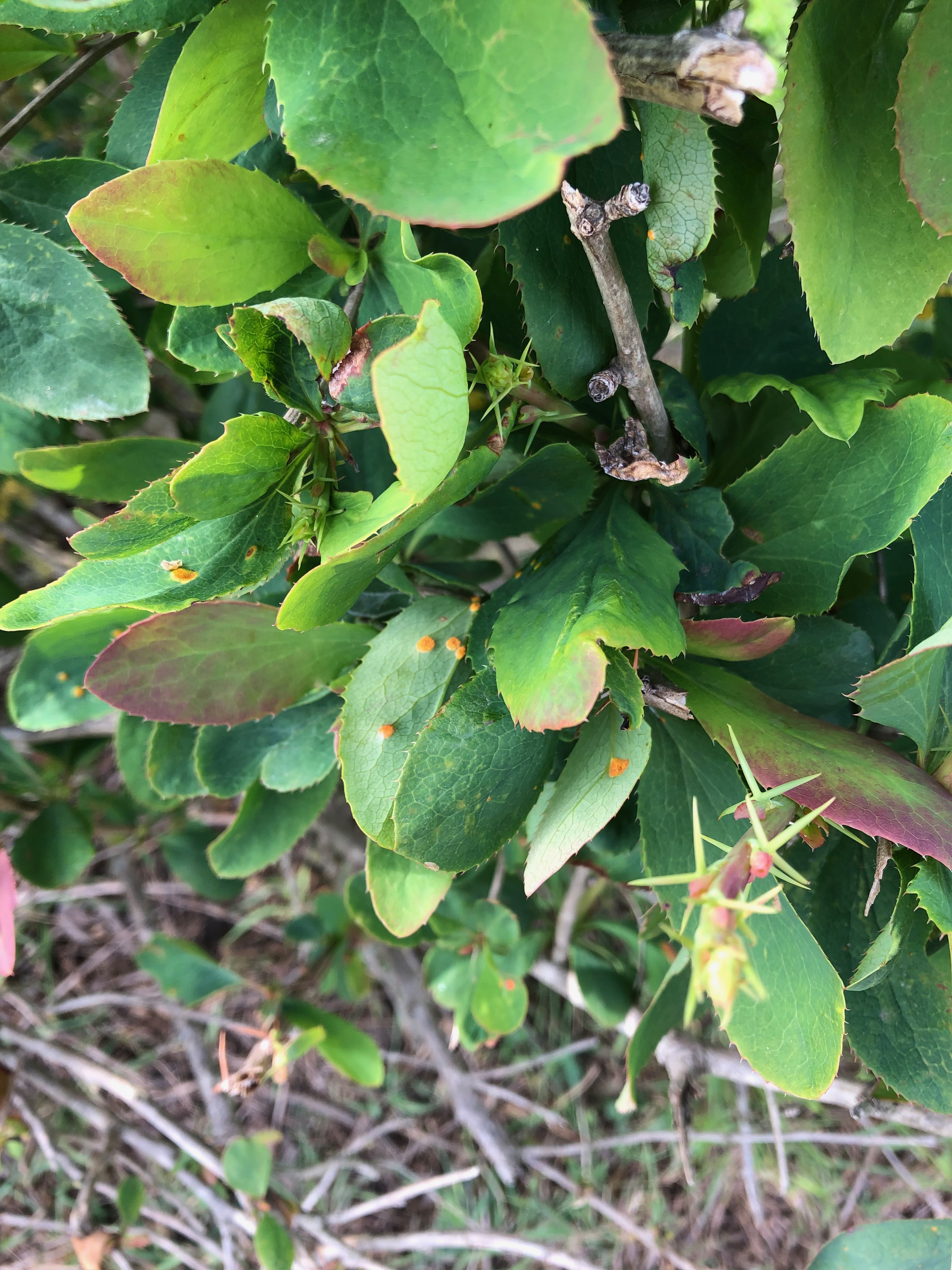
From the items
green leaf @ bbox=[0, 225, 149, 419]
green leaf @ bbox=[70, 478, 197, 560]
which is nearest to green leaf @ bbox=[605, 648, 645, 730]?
green leaf @ bbox=[70, 478, 197, 560]

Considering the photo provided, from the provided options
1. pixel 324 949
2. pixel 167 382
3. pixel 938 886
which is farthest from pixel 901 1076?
pixel 167 382

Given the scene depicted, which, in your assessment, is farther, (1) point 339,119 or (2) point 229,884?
(2) point 229,884

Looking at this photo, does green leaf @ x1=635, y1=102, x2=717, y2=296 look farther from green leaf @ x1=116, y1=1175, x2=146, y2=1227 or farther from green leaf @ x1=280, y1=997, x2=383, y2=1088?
green leaf @ x1=116, y1=1175, x2=146, y2=1227

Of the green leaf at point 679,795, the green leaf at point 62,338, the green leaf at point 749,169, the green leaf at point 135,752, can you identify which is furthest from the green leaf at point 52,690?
the green leaf at point 749,169

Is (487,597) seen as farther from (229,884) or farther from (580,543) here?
(229,884)

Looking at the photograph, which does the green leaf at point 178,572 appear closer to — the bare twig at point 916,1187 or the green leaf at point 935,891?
the green leaf at point 935,891

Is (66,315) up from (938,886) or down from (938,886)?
up
